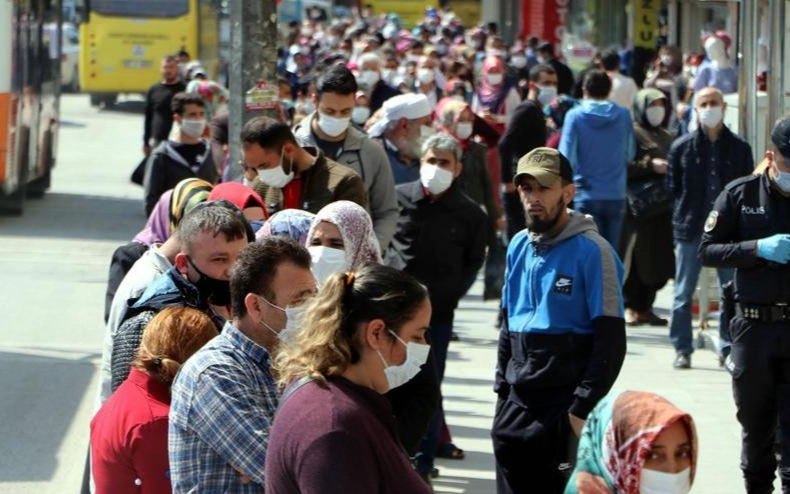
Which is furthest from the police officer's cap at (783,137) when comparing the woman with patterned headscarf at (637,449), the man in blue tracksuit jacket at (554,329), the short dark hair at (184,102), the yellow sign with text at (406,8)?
the yellow sign with text at (406,8)

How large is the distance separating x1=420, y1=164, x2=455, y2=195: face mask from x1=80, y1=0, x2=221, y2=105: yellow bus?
2654cm

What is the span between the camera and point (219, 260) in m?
5.30

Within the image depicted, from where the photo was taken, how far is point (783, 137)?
6910 millimetres

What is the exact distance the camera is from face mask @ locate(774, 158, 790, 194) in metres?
7.00

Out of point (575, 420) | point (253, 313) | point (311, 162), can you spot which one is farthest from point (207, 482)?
point (311, 162)

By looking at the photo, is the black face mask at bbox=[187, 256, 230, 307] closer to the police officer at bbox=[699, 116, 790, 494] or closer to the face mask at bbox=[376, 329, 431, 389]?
the face mask at bbox=[376, 329, 431, 389]

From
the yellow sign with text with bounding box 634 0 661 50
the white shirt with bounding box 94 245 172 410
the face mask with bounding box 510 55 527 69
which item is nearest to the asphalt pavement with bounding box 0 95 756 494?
the white shirt with bounding box 94 245 172 410

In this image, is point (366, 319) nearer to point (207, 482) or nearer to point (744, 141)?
point (207, 482)

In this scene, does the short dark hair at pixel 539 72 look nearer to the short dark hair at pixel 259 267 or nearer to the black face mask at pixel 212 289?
the black face mask at pixel 212 289

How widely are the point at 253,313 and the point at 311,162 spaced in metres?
3.20

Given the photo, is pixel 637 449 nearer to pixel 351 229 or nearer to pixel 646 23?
pixel 351 229

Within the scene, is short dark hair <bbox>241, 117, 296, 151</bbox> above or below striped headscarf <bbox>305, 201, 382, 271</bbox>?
above

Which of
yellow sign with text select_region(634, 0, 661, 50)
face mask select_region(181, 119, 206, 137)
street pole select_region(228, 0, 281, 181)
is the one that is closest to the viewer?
street pole select_region(228, 0, 281, 181)

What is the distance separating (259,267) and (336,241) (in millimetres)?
1548
